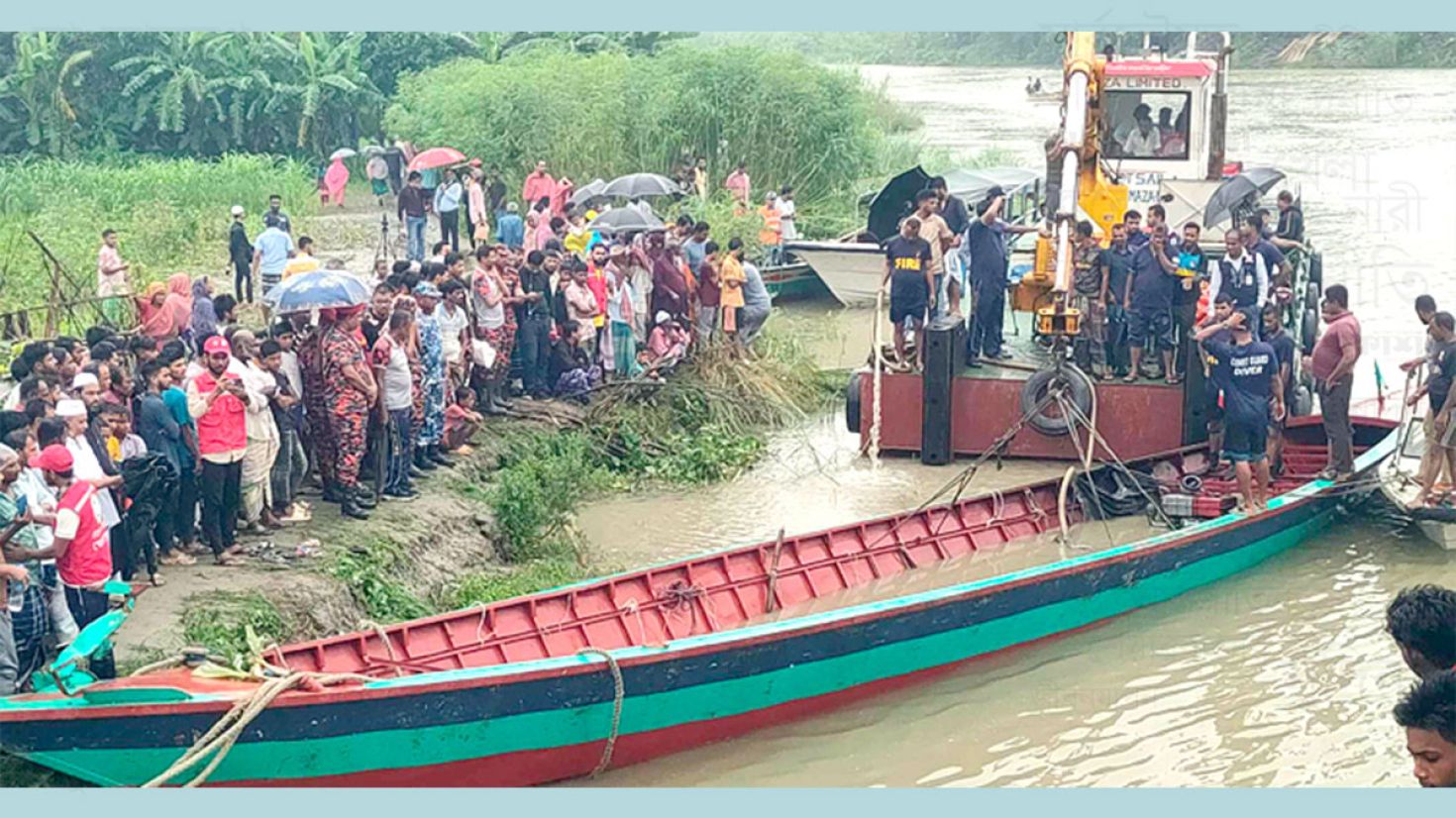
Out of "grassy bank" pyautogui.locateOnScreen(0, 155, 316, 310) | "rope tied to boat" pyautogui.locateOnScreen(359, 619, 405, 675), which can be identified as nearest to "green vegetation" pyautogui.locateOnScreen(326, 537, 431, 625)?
"rope tied to boat" pyautogui.locateOnScreen(359, 619, 405, 675)

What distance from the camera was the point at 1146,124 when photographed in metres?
16.5

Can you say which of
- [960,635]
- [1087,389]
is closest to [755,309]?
[1087,389]

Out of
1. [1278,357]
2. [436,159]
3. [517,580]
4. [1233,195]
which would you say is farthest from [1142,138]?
[517,580]

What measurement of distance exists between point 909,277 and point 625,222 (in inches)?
116

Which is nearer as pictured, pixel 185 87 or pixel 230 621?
pixel 230 621

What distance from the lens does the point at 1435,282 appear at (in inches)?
811

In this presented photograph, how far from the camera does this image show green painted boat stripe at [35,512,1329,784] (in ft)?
26.2

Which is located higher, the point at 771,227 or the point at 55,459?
the point at 771,227

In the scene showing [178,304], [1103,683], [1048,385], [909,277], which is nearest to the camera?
[1103,683]

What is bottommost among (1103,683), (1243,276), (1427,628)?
(1103,683)

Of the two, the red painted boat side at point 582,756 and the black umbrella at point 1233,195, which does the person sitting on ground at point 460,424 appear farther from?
the black umbrella at point 1233,195

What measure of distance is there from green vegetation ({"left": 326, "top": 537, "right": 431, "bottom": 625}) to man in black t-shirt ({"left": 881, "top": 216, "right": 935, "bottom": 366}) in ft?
15.7

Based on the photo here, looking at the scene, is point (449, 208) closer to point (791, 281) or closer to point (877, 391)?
point (791, 281)

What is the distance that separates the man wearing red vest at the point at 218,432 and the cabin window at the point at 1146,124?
8886mm
